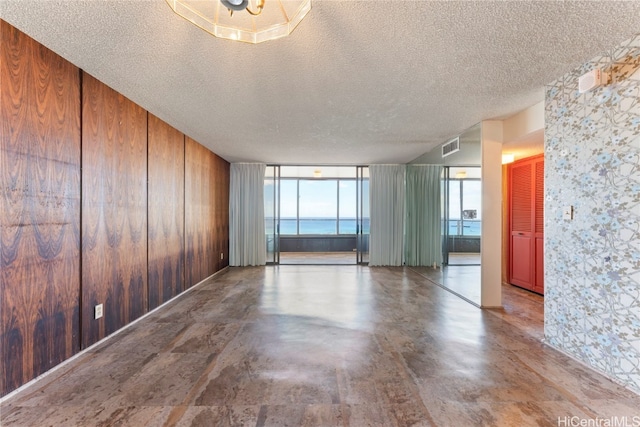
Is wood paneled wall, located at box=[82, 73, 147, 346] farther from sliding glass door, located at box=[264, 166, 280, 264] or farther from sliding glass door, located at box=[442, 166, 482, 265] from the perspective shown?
sliding glass door, located at box=[442, 166, 482, 265]

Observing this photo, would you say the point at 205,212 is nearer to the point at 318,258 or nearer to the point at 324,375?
the point at 318,258

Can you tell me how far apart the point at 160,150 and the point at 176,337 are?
2.39 metres

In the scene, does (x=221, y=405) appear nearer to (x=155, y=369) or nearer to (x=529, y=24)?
(x=155, y=369)

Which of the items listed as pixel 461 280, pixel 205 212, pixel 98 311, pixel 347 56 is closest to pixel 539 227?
pixel 461 280

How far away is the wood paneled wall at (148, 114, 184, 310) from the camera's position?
12.1ft

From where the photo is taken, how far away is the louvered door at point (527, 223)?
4488 millimetres

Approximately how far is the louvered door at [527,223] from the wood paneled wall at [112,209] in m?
5.57

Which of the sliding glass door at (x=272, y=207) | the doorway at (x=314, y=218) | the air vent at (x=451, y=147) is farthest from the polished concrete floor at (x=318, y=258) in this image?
the air vent at (x=451, y=147)

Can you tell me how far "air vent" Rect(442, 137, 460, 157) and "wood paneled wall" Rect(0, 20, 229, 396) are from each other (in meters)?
4.28

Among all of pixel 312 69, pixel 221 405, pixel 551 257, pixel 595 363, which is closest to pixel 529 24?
pixel 312 69

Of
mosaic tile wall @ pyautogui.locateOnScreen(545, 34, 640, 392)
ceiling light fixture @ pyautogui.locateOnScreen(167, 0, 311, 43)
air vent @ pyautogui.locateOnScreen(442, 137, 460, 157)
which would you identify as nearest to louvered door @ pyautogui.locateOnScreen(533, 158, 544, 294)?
air vent @ pyautogui.locateOnScreen(442, 137, 460, 157)

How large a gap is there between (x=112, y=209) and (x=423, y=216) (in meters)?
5.37

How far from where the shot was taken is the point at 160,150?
3871 millimetres

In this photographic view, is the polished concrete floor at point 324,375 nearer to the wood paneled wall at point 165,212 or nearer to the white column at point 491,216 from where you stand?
the white column at point 491,216
